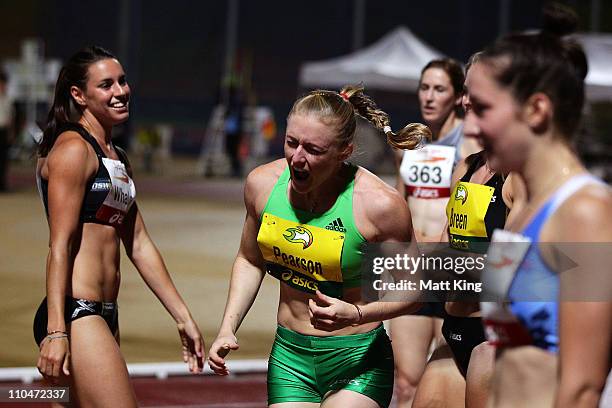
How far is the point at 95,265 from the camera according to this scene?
420 centimetres

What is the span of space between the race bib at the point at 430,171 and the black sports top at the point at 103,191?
2230 mm

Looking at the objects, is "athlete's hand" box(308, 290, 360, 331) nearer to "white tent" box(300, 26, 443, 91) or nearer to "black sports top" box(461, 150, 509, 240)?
"black sports top" box(461, 150, 509, 240)

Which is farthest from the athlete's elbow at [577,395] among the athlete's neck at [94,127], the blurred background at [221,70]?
the blurred background at [221,70]

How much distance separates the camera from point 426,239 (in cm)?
590

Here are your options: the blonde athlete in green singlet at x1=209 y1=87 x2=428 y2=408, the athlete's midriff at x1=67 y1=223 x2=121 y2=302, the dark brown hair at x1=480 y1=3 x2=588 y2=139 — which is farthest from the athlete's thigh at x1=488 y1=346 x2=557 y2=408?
the athlete's midriff at x1=67 y1=223 x2=121 y2=302

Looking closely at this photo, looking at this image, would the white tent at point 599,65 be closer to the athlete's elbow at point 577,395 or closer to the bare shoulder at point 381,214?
the bare shoulder at point 381,214

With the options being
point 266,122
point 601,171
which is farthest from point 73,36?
point 601,171

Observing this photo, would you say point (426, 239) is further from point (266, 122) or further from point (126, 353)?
point (266, 122)

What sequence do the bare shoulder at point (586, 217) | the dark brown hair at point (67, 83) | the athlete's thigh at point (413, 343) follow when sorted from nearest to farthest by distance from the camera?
1. the bare shoulder at point (586, 217)
2. the dark brown hair at point (67, 83)
3. the athlete's thigh at point (413, 343)

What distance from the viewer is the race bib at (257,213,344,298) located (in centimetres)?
388

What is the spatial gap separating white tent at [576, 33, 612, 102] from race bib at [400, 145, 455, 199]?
12.2m

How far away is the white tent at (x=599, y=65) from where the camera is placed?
17625 mm

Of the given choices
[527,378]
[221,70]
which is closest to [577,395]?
[527,378]

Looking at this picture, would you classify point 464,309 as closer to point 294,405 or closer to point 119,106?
point 294,405
